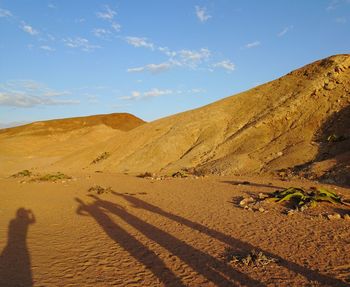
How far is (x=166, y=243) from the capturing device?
6.91m

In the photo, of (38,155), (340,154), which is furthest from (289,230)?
(38,155)

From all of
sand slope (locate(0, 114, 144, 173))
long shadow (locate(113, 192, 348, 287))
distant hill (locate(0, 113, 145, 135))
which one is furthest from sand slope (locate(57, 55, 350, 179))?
distant hill (locate(0, 113, 145, 135))

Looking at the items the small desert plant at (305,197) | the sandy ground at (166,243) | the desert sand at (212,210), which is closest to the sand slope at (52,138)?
the desert sand at (212,210)

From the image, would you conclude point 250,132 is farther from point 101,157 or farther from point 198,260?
point 198,260

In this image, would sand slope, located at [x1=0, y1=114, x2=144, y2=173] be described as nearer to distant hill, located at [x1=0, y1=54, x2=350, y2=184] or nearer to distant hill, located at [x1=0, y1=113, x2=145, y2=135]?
distant hill, located at [x1=0, y1=113, x2=145, y2=135]

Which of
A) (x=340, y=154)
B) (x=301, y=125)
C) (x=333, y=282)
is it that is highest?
(x=301, y=125)

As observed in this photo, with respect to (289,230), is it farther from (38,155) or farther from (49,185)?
(38,155)

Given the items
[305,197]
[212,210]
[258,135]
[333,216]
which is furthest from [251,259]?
[258,135]

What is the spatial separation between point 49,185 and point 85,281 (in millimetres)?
12626

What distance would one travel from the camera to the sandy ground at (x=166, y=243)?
206 inches

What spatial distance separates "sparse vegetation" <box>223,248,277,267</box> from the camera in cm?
553

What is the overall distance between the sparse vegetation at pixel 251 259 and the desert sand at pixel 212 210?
64 millimetres

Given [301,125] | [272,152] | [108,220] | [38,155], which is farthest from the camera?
[38,155]

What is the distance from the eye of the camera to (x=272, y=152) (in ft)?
62.5
